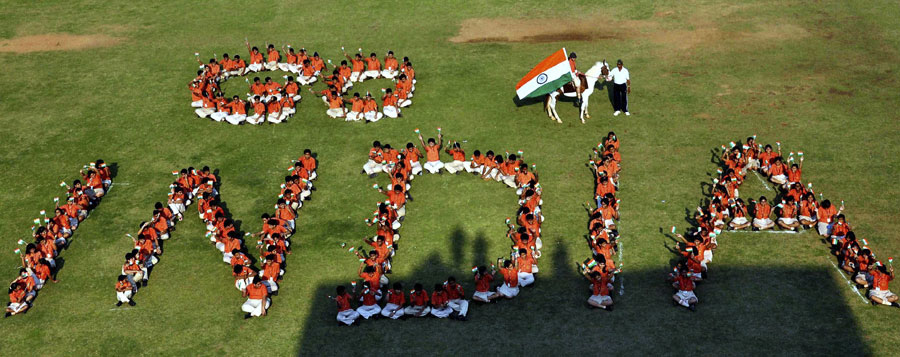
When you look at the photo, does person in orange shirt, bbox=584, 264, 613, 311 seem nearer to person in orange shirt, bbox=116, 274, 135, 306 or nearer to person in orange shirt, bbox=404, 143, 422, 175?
person in orange shirt, bbox=404, 143, 422, 175

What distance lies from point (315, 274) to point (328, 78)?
49.8ft

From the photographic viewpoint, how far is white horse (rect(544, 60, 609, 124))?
31.9 meters

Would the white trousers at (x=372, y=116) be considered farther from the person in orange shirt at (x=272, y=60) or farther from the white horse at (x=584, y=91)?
the person in orange shirt at (x=272, y=60)

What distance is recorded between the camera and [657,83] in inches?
1377

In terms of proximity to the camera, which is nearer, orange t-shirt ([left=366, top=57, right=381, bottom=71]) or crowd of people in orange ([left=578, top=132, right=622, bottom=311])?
crowd of people in orange ([left=578, top=132, right=622, bottom=311])

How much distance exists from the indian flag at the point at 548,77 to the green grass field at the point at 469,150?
1.51 m

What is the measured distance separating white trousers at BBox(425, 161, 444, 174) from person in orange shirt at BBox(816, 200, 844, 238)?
13.9m

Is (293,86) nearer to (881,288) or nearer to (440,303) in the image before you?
(440,303)

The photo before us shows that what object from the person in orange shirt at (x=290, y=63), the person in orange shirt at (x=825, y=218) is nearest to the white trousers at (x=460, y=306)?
the person in orange shirt at (x=825, y=218)

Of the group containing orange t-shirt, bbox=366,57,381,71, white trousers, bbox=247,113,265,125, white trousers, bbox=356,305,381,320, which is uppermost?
orange t-shirt, bbox=366,57,381,71

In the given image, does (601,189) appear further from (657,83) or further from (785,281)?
(657,83)

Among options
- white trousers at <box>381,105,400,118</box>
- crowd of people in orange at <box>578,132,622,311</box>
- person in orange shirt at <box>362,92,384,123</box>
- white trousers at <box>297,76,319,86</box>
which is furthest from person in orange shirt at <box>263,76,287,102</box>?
crowd of people in orange at <box>578,132,622,311</box>

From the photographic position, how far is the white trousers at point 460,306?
71.5ft

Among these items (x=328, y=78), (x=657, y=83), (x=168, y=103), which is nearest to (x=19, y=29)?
(x=168, y=103)
